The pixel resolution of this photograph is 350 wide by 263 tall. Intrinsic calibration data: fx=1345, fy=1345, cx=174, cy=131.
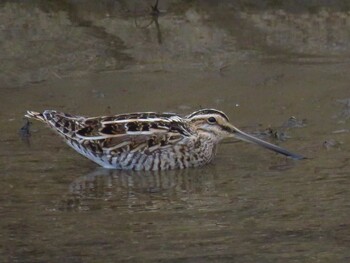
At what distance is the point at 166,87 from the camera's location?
12.8 meters

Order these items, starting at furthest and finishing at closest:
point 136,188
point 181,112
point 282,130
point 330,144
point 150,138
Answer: point 181,112 → point 282,130 → point 330,144 → point 150,138 → point 136,188

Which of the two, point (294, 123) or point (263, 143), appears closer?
point (263, 143)

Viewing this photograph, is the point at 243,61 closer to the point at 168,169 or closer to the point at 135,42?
the point at 135,42

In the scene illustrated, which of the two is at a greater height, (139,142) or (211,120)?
(211,120)

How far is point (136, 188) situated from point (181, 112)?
2162 millimetres

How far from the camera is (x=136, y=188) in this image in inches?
400

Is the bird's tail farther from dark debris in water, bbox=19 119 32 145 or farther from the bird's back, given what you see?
dark debris in water, bbox=19 119 32 145

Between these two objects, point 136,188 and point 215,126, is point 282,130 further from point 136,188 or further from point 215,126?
point 136,188

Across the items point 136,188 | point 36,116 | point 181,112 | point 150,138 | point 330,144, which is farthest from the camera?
point 181,112

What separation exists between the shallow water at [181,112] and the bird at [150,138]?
0.13m

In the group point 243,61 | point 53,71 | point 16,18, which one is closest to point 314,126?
point 243,61

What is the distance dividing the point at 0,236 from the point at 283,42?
5.88 metres

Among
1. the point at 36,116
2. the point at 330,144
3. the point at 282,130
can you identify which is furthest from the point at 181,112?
the point at 330,144

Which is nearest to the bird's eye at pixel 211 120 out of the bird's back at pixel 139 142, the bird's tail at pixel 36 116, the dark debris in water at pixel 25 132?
the bird's back at pixel 139 142
